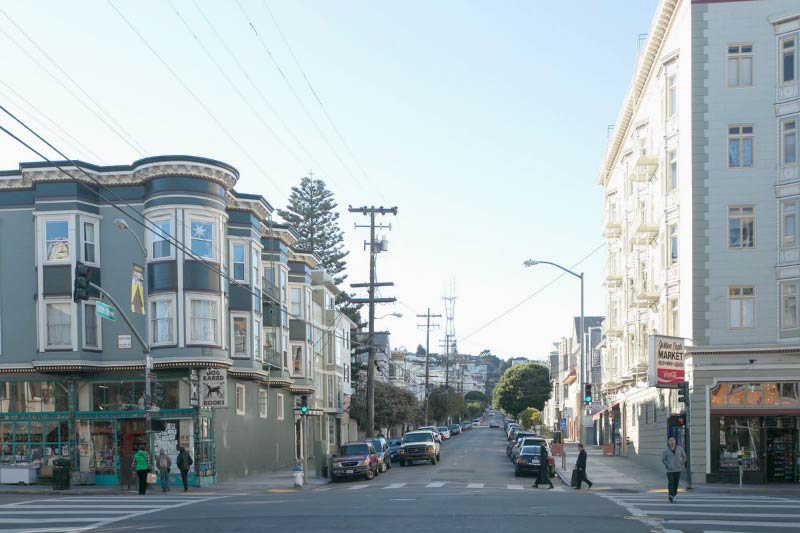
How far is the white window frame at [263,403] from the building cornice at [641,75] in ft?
78.7

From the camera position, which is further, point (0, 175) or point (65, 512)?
point (0, 175)

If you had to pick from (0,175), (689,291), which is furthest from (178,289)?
(689,291)

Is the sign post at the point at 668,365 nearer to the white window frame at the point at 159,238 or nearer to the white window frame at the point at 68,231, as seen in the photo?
the white window frame at the point at 159,238

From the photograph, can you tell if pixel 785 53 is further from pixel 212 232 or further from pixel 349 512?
pixel 349 512

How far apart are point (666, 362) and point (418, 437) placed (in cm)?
1955

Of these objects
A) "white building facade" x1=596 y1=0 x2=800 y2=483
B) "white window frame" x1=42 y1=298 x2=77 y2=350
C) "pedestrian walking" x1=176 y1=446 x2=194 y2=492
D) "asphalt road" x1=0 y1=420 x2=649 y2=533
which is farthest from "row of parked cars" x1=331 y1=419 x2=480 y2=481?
"white building facade" x1=596 y1=0 x2=800 y2=483

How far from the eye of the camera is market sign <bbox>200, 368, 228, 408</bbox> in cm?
3338

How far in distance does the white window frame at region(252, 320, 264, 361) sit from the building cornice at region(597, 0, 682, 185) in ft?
71.1

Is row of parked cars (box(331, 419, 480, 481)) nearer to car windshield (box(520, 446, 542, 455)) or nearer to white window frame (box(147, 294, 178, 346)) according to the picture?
car windshield (box(520, 446, 542, 455))

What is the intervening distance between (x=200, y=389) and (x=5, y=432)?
9229 millimetres

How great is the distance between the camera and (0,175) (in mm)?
37719

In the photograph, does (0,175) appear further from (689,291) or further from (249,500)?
(689,291)

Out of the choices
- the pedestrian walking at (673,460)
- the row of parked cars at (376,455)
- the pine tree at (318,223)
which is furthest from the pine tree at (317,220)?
the pedestrian walking at (673,460)

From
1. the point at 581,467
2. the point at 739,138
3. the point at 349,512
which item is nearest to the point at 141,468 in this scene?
the point at 349,512
